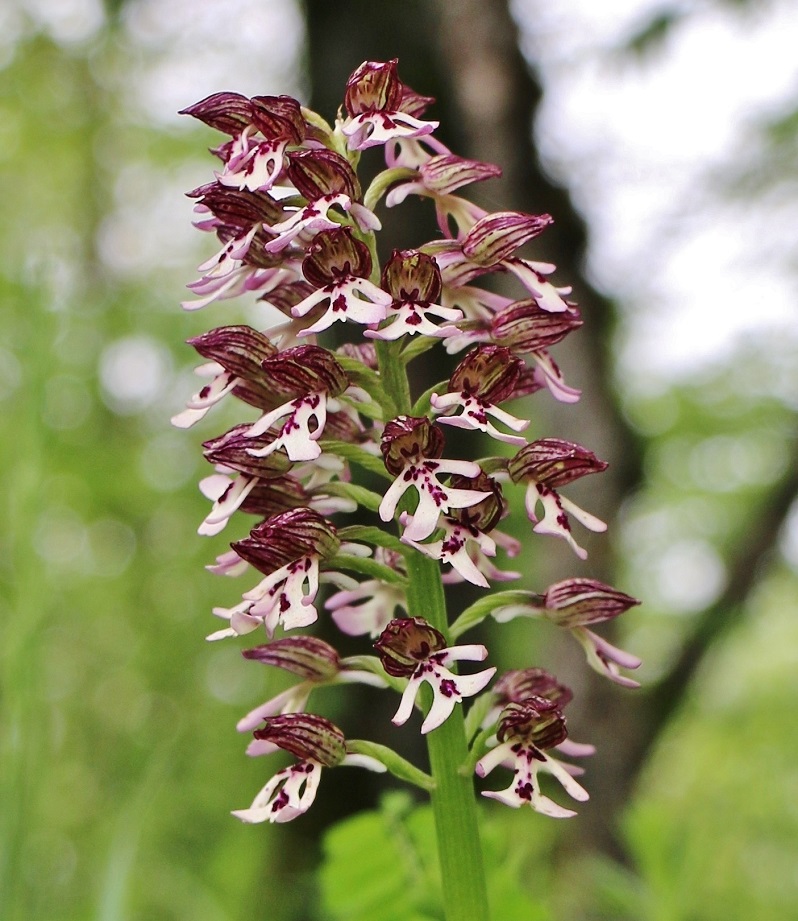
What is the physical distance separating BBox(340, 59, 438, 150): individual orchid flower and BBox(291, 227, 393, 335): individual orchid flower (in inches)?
6.2

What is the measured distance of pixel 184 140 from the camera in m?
11.0

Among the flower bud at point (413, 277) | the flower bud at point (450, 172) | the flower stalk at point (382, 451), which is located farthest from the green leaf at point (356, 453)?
the flower bud at point (450, 172)

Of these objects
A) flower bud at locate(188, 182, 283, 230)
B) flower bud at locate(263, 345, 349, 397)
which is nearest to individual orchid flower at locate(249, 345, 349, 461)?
Result: flower bud at locate(263, 345, 349, 397)

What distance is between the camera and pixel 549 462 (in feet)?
4.64

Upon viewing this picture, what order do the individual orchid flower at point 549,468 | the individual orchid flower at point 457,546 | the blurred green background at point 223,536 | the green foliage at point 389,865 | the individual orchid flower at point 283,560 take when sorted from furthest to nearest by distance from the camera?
the blurred green background at point 223,536 → the green foliage at point 389,865 → the individual orchid flower at point 549,468 → the individual orchid flower at point 283,560 → the individual orchid flower at point 457,546

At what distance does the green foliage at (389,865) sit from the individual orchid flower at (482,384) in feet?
2.48

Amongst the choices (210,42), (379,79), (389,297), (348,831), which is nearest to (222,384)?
(389,297)

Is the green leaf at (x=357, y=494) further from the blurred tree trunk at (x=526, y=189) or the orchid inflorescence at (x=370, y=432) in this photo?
the blurred tree trunk at (x=526, y=189)

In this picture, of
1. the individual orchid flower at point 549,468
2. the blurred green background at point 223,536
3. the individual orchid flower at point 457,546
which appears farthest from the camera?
the blurred green background at point 223,536

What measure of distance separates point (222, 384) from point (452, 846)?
0.72 meters

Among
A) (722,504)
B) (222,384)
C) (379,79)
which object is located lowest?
(722,504)

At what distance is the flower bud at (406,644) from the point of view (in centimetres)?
123

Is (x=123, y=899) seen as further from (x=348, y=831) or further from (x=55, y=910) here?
(x=55, y=910)

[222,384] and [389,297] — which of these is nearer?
[389,297]
